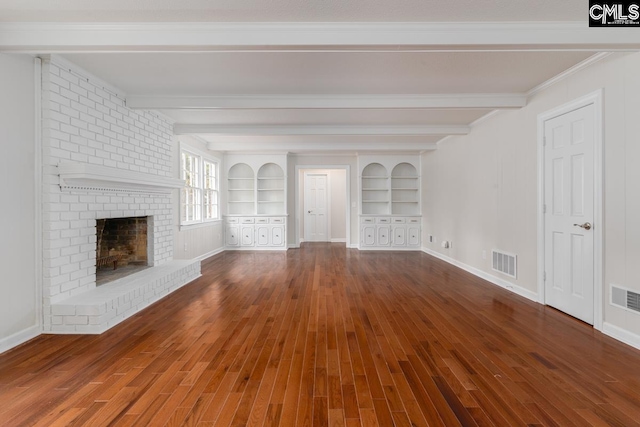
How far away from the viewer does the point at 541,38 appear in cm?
268

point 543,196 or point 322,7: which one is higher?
point 322,7

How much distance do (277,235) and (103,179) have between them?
5.55 metres

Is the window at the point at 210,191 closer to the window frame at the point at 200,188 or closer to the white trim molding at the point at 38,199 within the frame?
the window frame at the point at 200,188

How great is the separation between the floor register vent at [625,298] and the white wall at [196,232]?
5.93 m

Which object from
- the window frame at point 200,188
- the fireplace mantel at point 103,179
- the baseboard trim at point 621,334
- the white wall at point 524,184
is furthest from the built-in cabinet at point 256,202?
the baseboard trim at point 621,334

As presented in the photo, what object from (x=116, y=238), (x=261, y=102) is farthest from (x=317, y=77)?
(x=116, y=238)

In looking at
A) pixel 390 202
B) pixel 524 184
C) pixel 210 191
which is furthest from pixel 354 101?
pixel 390 202

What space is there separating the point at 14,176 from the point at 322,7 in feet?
9.68

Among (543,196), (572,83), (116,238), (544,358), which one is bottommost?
(544,358)

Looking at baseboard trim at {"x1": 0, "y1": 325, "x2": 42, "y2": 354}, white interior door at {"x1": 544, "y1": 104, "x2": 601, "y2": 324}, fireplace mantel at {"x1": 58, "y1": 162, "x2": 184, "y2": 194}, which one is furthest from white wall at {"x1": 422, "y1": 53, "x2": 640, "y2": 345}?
baseboard trim at {"x1": 0, "y1": 325, "x2": 42, "y2": 354}

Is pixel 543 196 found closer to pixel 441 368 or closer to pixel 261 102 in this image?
pixel 441 368

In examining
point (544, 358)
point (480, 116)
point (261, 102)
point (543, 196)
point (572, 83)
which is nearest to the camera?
point (544, 358)

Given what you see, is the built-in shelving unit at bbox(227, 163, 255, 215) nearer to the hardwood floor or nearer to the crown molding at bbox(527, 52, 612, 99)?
the hardwood floor

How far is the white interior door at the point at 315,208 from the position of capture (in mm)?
10633
